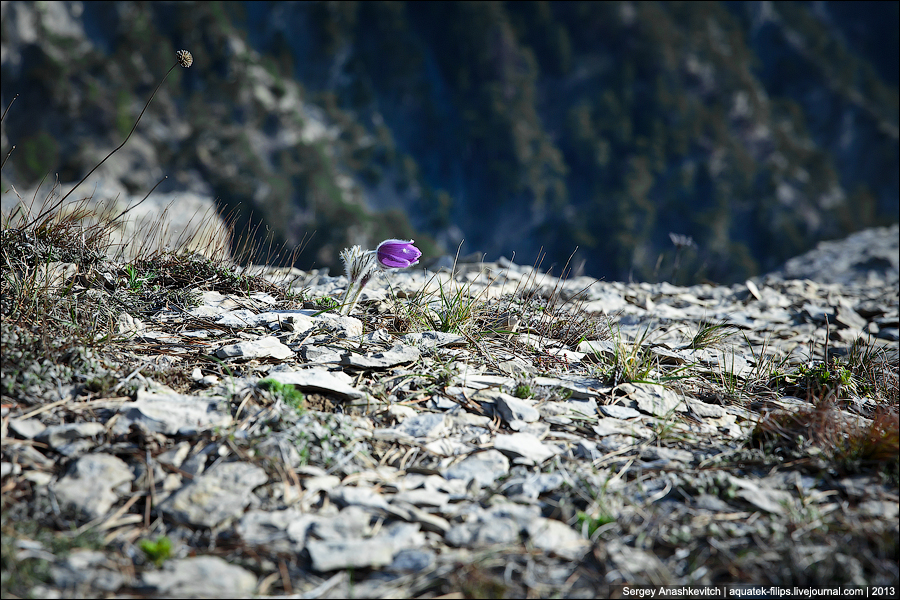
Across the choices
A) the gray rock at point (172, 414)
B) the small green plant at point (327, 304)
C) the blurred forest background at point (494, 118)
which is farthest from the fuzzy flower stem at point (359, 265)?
the blurred forest background at point (494, 118)

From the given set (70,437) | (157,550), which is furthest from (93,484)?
(157,550)

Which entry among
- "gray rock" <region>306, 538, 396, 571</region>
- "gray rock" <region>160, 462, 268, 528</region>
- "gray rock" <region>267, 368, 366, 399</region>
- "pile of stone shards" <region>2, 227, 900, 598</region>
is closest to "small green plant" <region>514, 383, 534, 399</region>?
"pile of stone shards" <region>2, 227, 900, 598</region>

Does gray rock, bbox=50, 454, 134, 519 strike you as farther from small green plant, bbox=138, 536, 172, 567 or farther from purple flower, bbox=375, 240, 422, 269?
purple flower, bbox=375, 240, 422, 269

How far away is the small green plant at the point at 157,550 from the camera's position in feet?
4.83

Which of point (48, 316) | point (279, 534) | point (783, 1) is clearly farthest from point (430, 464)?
point (783, 1)

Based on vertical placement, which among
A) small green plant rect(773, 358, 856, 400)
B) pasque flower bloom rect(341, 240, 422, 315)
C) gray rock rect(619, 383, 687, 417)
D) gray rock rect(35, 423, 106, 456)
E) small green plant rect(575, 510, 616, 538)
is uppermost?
pasque flower bloom rect(341, 240, 422, 315)

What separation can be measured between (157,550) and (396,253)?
69.9 inches

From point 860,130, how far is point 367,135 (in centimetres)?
3080

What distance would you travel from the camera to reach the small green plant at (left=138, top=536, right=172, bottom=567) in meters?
1.47

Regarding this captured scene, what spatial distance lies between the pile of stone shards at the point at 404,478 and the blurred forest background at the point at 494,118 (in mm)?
19335

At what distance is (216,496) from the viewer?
1657 millimetres

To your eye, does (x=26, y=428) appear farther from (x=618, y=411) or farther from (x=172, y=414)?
(x=618, y=411)

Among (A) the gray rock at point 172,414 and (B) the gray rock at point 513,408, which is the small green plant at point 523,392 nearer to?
(B) the gray rock at point 513,408

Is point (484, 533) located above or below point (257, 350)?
below
